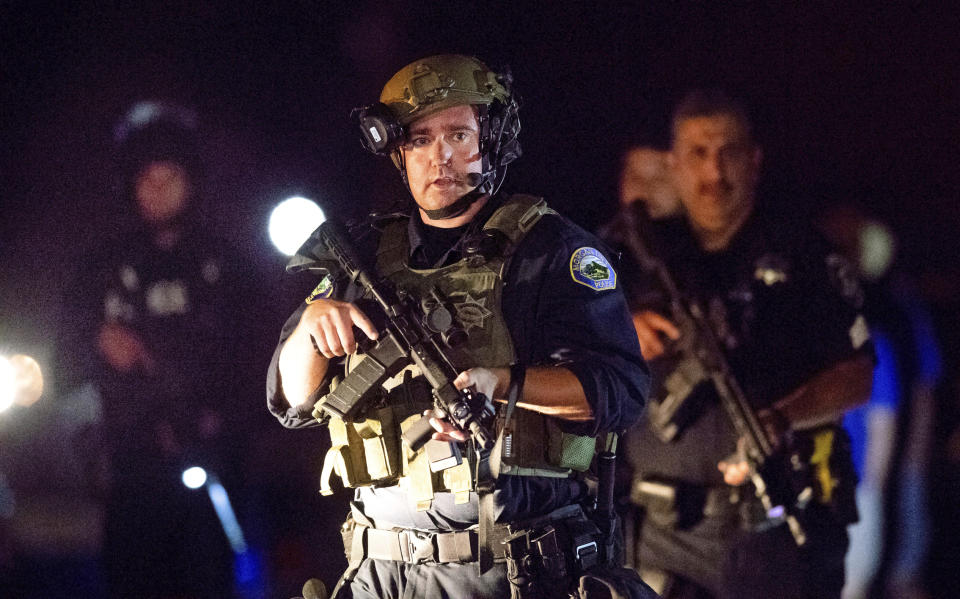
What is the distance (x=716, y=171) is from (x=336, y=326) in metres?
2.30

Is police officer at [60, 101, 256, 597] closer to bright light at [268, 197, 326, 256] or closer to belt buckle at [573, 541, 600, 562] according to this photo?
bright light at [268, 197, 326, 256]

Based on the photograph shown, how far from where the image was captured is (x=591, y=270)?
2.04 metres

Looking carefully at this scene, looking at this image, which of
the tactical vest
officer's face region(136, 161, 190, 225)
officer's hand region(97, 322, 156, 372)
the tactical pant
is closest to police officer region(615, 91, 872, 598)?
the tactical pant

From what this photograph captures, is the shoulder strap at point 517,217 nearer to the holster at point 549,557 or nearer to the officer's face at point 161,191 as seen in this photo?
the holster at point 549,557

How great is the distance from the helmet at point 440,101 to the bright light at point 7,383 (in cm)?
217

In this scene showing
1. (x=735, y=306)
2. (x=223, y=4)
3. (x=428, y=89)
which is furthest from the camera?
(x=223, y=4)

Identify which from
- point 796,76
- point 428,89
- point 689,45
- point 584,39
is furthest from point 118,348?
point 796,76

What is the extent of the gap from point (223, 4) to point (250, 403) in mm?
1879

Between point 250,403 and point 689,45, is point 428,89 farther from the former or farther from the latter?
point 250,403

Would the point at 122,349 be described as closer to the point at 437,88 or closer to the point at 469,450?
the point at 437,88

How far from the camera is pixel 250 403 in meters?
3.93

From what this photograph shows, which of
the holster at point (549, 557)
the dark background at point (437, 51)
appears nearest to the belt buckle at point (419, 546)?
the holster at point (549, 557)

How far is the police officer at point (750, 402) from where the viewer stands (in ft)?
10.9

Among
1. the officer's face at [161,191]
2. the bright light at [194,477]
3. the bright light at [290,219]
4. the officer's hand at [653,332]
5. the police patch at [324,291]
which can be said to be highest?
the officer's face at [161,191]
